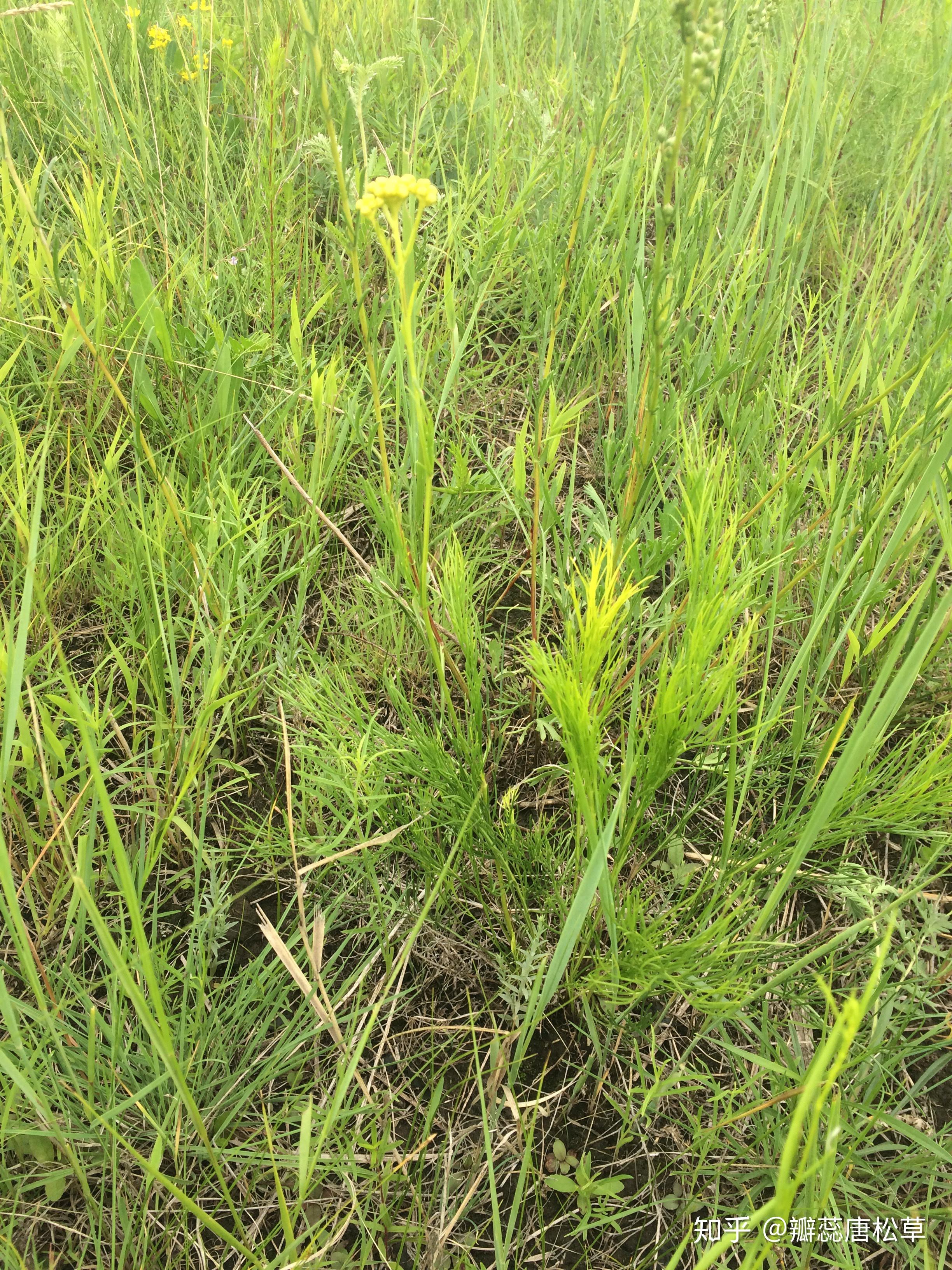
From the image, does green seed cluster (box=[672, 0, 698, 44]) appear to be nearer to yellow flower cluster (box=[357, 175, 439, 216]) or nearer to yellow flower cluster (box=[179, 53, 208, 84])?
yellow flower cluster (box=[357, 175, 439, 216])

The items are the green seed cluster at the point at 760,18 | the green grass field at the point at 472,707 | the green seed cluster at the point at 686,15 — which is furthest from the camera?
the green seed cluster at the point at 760,18

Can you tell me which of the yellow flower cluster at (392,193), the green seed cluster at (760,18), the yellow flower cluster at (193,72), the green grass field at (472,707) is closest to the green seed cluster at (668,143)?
the green grass field at (472,707)

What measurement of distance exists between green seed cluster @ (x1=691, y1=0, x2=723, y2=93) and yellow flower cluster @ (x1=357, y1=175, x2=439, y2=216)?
251mm

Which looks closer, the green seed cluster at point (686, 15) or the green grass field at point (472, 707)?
the green seed cluster at point (686, 15)

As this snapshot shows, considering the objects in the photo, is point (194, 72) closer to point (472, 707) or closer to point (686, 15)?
point (686, 15)

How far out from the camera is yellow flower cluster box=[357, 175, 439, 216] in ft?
2.27

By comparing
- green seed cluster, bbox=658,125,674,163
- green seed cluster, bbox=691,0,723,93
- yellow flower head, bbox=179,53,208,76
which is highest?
yellow flower head, bbox=179,53,208,76

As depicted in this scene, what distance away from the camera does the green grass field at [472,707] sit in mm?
826

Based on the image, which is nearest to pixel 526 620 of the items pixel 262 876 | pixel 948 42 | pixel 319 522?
pixel 319 522

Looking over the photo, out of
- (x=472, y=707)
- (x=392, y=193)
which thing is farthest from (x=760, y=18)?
(x=472, y=707)

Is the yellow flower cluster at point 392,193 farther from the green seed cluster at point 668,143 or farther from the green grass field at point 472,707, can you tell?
the green seed cluster at point 668,143

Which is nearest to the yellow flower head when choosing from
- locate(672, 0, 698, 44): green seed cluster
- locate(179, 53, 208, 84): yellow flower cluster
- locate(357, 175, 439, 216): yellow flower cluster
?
locate(179, 53, 208, 84): yellow flower cluster

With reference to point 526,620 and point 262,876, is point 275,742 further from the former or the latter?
point 526,620

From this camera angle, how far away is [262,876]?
1.06m
